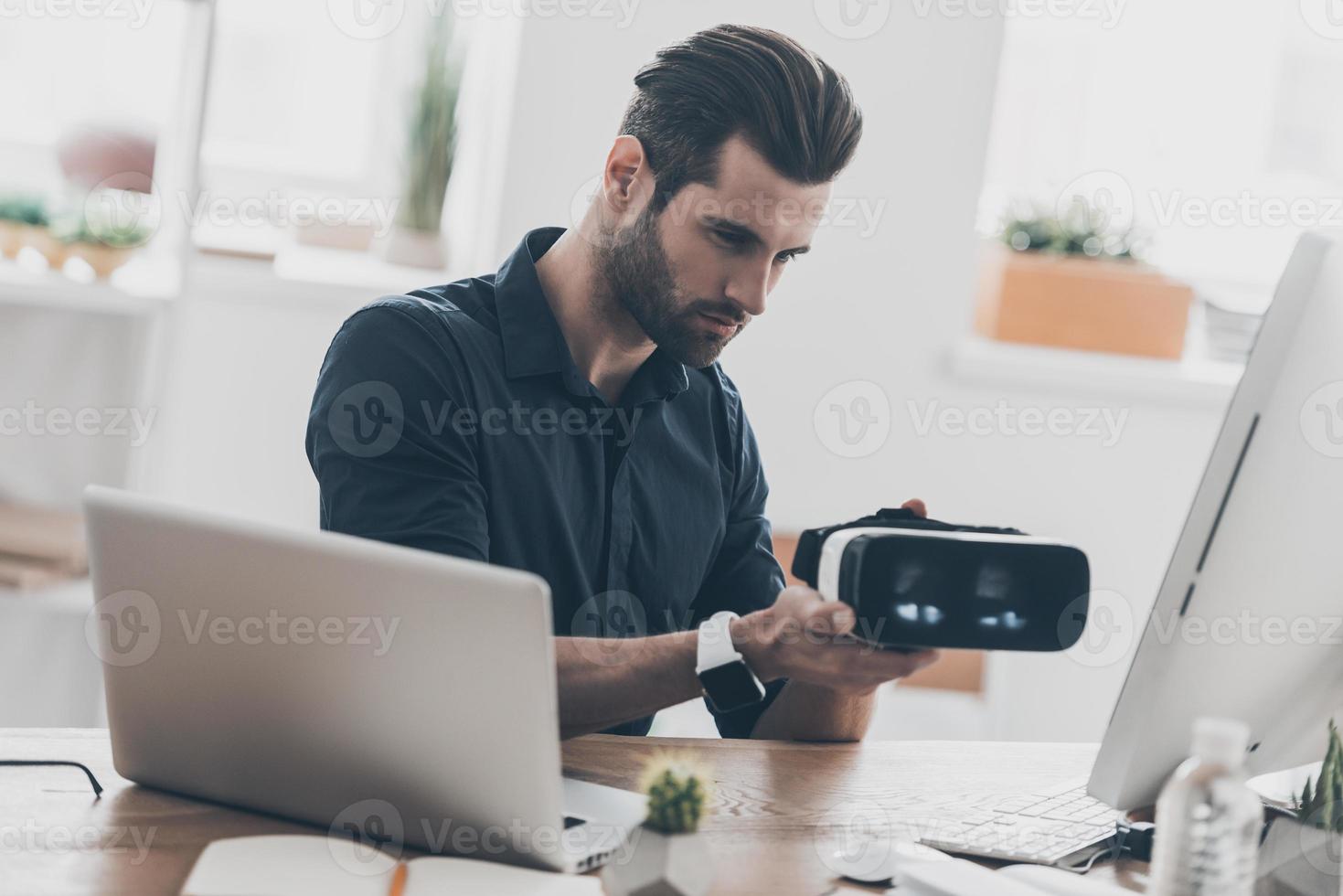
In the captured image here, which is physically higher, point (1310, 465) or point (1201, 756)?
point (1310, 465)

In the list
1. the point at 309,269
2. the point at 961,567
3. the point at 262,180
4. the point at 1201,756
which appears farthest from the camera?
the point at 262,180

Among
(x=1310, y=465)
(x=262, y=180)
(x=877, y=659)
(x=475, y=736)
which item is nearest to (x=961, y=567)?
(x=877, y=659)

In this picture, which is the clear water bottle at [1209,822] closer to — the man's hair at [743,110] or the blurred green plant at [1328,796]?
the blurred green plant at [1328,796]

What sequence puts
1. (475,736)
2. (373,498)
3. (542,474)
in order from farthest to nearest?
(542,474) < (373,498) < (475,736)

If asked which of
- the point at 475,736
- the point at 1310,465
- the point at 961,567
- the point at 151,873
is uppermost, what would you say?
the point at 1310,465

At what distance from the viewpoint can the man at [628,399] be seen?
131 centimetres

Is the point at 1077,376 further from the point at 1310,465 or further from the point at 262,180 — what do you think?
the point at 1310,465

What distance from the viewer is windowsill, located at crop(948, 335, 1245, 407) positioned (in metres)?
2.79

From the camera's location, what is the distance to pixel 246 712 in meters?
0.95

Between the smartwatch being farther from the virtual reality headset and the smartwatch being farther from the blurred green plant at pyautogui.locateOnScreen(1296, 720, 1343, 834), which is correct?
the blurred green plant at pyautogui.locateOnScreen(1296, 720, 1343, 834)

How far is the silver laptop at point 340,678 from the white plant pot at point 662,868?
0.26 feet

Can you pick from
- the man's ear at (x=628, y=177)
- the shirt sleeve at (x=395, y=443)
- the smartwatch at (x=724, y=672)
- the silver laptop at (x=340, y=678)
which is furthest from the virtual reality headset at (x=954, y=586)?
the man's ear at (x=628, y=177)

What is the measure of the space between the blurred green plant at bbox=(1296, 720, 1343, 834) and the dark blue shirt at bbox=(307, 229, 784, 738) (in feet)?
1.90

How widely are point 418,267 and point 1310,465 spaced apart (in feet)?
6.67
